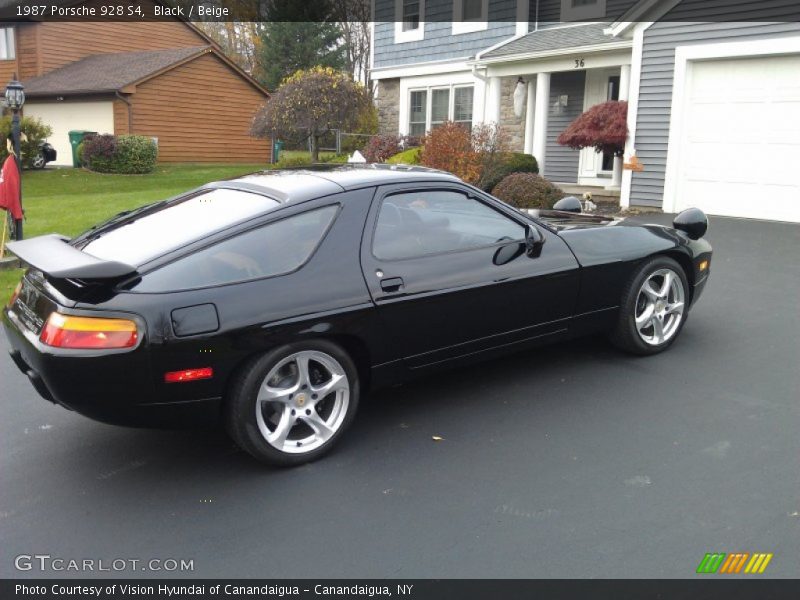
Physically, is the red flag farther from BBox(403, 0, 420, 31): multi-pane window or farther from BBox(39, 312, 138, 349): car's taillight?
BBox(403, 0, 420, 31): multi-pane window

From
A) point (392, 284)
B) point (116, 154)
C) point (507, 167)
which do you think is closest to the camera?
point (392, 284)

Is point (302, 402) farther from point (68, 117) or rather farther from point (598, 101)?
point (68, 117)

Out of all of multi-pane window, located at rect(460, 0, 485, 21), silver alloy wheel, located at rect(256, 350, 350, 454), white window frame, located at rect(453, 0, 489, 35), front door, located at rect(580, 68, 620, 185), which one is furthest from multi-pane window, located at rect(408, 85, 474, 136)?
silver alloy wheel, located at rect(256, 350, 350, 454)

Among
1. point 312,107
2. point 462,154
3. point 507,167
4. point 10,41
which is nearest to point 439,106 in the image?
point 312,107

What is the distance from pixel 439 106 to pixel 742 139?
32.4 feet

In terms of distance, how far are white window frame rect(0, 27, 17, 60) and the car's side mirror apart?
1257 inches

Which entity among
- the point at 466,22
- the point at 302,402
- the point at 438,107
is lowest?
the point at 302,402

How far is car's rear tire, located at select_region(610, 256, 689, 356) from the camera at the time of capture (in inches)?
199

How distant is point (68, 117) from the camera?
27.4m

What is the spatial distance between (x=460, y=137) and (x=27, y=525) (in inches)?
431

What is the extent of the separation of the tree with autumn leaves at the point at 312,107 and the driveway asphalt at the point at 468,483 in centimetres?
1641

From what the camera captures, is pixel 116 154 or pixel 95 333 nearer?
pixel 95 333

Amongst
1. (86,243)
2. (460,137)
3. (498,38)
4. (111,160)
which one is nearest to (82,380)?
(86,243)

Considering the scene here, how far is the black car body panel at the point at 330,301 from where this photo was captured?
11.0 ft
